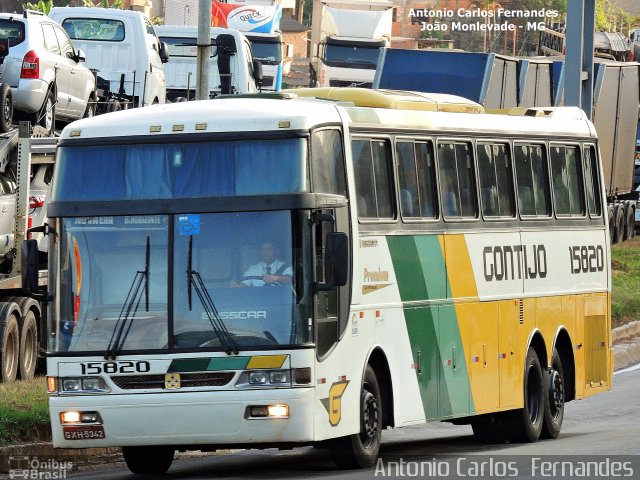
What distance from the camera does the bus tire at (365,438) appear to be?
12477 mm

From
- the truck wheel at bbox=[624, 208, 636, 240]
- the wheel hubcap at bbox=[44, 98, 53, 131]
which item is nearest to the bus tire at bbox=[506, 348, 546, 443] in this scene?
the wheel hubcap at bbox=[44, 98, 53, 131]

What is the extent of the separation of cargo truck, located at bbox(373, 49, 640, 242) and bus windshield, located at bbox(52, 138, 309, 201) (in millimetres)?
16530

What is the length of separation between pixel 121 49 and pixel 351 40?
2222cm

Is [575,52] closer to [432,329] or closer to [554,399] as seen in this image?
[554,399]

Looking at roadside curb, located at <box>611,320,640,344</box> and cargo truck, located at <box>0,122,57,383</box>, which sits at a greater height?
cargo truck, located at <box>0,122,57,383</box>

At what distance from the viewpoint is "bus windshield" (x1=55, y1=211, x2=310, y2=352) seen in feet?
38.5

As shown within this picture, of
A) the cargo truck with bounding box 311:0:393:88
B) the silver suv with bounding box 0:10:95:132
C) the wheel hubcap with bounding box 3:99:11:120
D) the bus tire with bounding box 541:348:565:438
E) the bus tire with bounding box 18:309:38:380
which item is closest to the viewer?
the bus tire with bounding box 541:348:565:438

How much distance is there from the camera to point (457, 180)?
14.6 meters

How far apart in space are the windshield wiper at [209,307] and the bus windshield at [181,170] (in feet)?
1.67

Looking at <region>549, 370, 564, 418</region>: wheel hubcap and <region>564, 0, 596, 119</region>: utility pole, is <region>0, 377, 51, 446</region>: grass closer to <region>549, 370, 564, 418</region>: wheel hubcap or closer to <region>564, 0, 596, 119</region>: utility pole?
<region>549, 370, 564, 418</region>: wheel hubcap

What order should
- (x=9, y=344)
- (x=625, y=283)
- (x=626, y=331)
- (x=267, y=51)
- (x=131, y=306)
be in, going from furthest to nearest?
(x=267, y=51)
(x=625, y=283)
(x=626, y=331)
(x=9, y=344)
(x=131, y=306)

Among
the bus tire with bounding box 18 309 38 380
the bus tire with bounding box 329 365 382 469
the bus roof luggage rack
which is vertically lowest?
the bus tire with bounding box 18 309 38 380

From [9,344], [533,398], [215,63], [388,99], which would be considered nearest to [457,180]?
[388,99]

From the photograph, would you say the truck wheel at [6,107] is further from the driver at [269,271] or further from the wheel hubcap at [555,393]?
the driver at [269,271]
